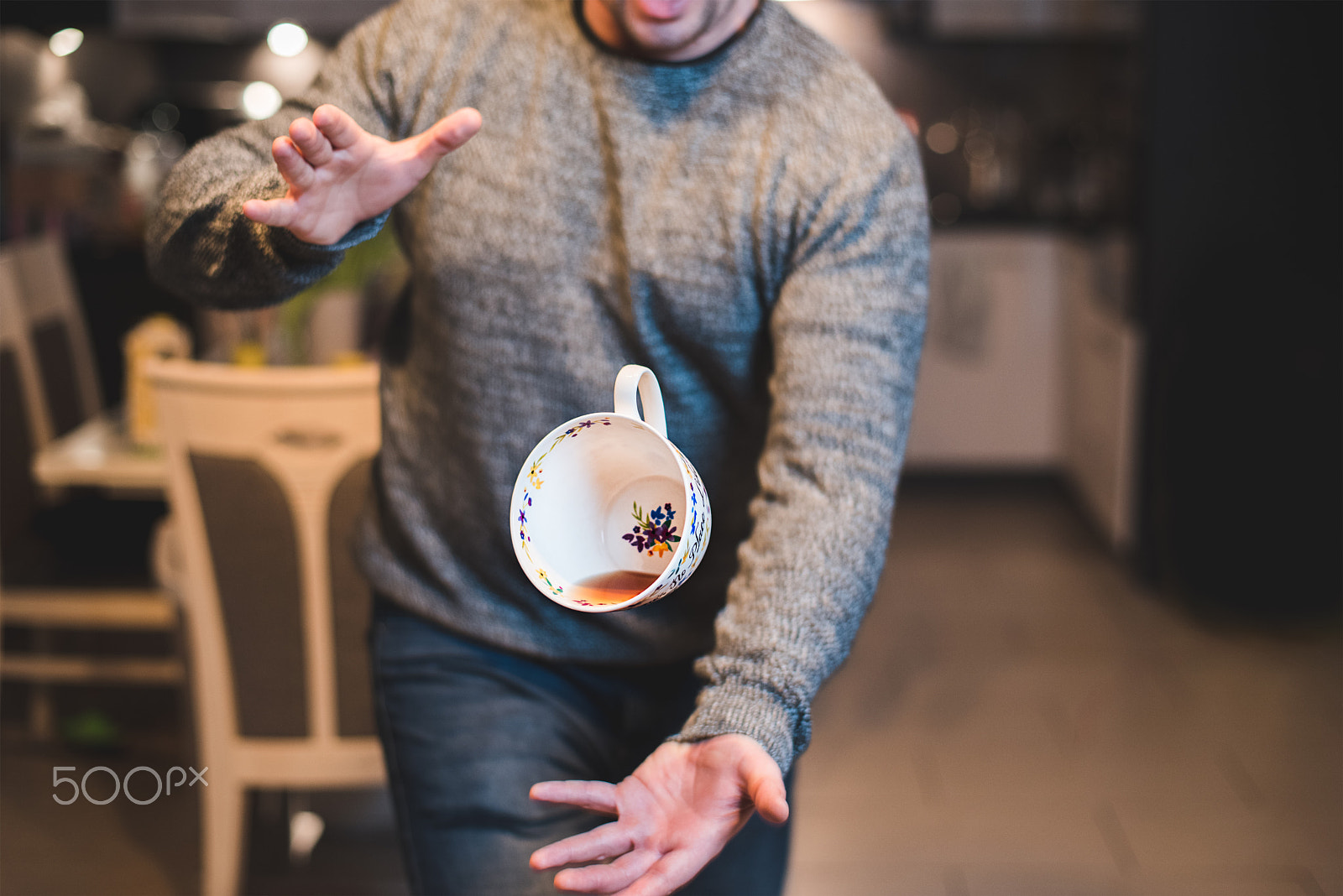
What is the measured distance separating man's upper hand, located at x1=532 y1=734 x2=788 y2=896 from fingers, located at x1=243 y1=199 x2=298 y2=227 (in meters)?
0.27

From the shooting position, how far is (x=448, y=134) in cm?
50

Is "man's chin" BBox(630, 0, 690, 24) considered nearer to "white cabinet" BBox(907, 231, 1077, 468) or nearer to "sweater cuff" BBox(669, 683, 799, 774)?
"sweater cuff" BBox(669, 683, 799, 774)

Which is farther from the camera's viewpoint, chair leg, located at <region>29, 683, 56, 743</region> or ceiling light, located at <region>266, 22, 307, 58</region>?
ceiling light, located at <region>266, 22, 307, 58</region>

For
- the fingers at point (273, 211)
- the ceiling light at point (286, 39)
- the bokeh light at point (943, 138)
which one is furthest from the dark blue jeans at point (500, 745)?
the ceiling light at point (286, 39)

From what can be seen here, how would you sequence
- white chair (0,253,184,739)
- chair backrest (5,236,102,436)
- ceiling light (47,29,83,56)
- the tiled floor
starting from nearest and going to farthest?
the tiled floor, white chair (0,253,184,739), chair backrest (5,236,102,436), ceiling light (47,29,83,56)

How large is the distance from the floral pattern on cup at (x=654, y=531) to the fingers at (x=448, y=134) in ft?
0.56

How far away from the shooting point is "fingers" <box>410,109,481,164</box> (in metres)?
0.50

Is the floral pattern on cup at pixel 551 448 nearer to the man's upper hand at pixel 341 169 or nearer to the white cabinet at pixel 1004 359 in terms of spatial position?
the man's upper hand at pixel 341 169

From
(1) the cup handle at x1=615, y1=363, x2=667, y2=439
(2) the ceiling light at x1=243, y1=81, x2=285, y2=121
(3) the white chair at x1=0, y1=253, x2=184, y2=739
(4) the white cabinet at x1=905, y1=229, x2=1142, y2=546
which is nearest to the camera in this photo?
(1) the cup handle at x1=615, y1=363, x2=667, y2=439

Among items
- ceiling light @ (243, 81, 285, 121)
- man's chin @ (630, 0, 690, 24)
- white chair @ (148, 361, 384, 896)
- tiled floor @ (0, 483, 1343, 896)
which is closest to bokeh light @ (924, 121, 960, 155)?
tiled floor @ (0, 483, 1343, 896)

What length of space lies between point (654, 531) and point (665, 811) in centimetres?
15

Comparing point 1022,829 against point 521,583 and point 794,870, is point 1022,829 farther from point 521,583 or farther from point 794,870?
point 521,583

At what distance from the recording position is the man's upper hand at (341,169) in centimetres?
49

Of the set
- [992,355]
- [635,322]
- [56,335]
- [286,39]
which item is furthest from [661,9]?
[286,39]
